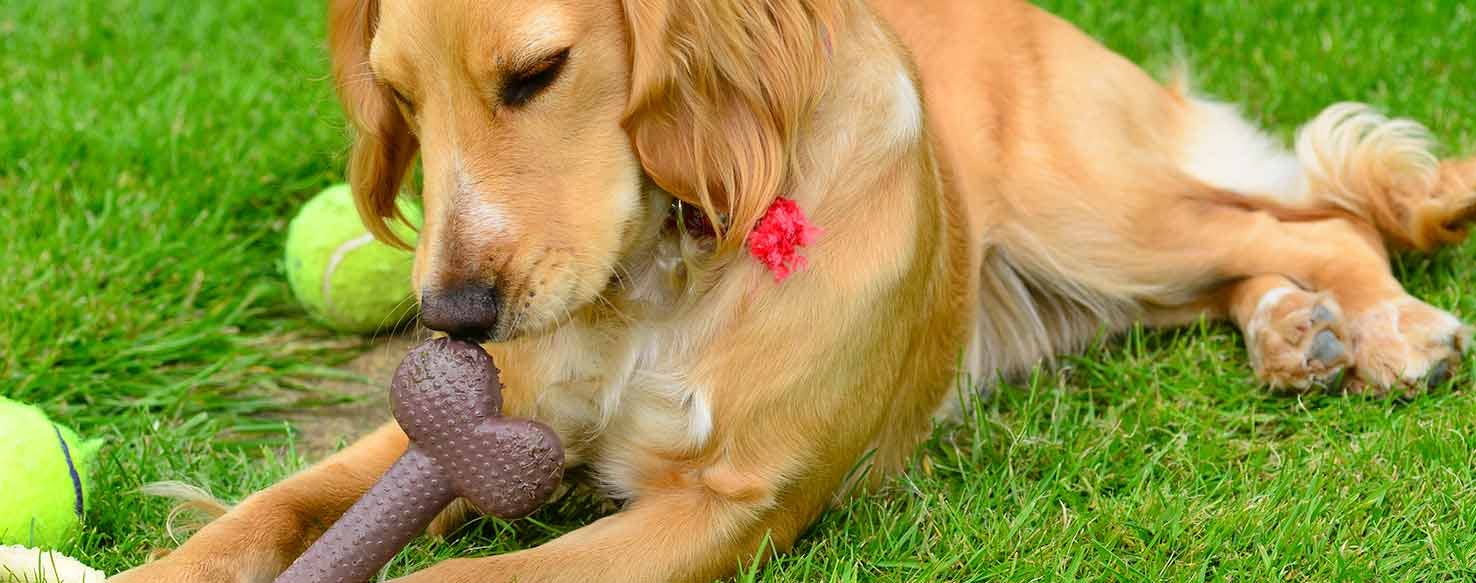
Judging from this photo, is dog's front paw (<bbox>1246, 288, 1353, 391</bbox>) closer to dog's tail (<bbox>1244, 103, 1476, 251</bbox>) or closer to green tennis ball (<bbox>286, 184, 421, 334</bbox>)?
dog's tail (<bbox>1244, 103, 1476, 251</bbox>)

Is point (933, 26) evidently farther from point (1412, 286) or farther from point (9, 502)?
point (9, 502)

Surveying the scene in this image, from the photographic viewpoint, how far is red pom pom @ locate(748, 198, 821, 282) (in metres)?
2.67

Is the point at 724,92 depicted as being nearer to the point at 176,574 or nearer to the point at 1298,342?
the point at 176,574

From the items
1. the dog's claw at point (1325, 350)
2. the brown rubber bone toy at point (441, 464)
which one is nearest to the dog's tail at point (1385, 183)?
the dog's claw at point (1325, 350)

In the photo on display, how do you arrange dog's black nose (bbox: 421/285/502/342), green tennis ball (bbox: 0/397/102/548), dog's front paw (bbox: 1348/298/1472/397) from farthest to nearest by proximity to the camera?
dog's front paw (bbox: 1348/298/1472/397) → green tennis ball (bbox: 0/397/102/548) → dog's black nose (bbox: 421/285/502/342)

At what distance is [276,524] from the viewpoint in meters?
2.80

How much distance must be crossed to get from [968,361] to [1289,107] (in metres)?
1.87

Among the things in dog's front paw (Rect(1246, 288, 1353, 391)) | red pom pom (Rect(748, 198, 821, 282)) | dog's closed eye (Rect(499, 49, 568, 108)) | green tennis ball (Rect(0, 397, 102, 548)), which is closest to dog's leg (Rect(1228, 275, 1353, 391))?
dog's front paw (Rect(1246, 288, 1353, 391))

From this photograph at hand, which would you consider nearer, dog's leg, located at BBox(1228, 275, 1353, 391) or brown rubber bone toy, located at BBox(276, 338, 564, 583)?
brown rubber bone toy, located at BBox(276, 338, 564, 583)

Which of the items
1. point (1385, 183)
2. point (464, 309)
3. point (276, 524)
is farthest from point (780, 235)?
point (1385, 183)

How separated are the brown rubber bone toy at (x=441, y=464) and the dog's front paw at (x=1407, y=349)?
175 centimetres

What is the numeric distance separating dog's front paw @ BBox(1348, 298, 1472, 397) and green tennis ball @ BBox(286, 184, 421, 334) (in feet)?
6.65

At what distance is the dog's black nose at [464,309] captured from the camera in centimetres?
242

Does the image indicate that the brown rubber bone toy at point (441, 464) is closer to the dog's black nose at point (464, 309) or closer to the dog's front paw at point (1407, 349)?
the dog's black nose at point (464, 309)
